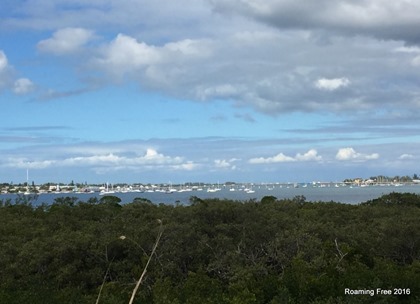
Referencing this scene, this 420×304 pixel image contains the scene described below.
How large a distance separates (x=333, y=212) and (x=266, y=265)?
846 centimetres

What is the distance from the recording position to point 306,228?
13.6 meters

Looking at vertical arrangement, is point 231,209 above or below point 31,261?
above

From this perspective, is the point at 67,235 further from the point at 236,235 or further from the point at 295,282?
the point at 295,282

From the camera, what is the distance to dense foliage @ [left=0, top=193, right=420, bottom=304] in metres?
9.71

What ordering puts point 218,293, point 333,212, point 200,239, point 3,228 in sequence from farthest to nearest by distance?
point 333,212
point 3,228
point 200,239
point 218,293

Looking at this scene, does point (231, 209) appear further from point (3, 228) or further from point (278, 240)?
point (3, 228)

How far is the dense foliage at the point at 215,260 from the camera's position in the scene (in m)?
9.71

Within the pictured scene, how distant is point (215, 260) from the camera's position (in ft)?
39.0

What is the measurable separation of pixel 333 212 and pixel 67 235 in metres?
10.4

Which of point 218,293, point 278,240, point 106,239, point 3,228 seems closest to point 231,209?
point 278,240

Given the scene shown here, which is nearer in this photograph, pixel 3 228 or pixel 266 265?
pixel 266 265

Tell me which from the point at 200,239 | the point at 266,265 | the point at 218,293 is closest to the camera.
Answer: the point at 218,293

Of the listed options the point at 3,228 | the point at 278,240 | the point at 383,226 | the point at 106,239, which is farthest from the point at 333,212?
the point at 3,228

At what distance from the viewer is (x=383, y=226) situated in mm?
14734
